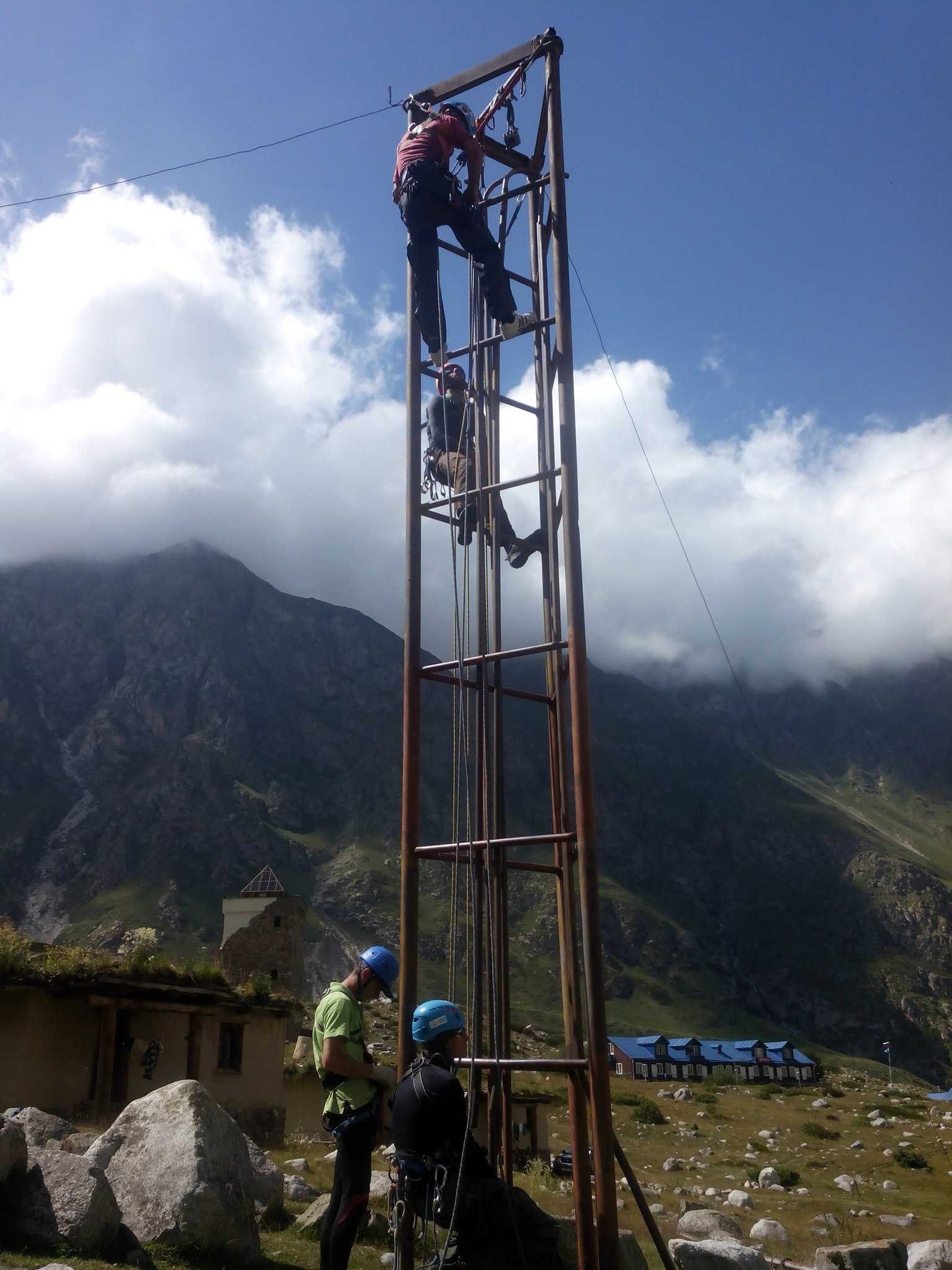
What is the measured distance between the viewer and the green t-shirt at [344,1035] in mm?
6910

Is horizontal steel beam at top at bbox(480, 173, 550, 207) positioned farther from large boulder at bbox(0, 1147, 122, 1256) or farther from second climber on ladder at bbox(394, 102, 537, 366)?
large boulder at bbox(0, 1147, 122, 1256)

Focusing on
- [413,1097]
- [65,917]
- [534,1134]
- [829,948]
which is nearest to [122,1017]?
[534,1134]

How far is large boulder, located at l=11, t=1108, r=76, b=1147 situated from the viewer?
33.7ft

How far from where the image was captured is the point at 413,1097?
5949mm

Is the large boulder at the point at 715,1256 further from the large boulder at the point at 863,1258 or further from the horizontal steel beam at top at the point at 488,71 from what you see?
the horizontal steel beam at top at the point at 488,71

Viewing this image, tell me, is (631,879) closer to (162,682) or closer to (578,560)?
(162,682)

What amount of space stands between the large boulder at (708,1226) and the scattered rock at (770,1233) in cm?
87

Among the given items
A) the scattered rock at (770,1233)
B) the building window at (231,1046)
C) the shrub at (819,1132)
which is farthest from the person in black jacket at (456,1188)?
the shrub at (819,1132)

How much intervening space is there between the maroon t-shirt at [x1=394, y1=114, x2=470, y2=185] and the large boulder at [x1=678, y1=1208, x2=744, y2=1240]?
12988 millimetres

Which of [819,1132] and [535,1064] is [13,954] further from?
[819,1132]

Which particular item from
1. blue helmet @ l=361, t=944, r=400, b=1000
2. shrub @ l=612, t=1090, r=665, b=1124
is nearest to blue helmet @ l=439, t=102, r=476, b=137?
blue helmet @ l=361, t=944, r=400, b=1000


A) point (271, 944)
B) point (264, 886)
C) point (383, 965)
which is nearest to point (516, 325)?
point (383, 965)

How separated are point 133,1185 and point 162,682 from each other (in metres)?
164

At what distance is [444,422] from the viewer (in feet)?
32.8
